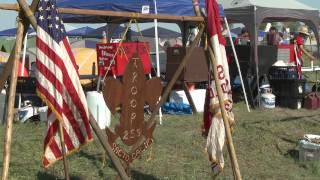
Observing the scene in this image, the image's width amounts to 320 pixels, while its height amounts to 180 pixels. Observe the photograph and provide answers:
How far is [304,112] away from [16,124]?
6144mm

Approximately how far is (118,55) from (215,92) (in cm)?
577

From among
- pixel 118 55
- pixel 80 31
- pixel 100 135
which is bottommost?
pixel 80 31

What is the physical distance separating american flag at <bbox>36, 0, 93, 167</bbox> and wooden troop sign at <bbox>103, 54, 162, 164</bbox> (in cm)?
53

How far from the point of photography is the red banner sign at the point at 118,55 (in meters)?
10.5

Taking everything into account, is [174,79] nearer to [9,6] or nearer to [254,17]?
[9,6]

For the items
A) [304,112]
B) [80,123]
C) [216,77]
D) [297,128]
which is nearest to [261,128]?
[297,128]

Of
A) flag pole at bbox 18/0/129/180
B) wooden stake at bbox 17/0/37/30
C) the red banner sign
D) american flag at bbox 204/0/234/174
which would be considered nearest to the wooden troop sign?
flag pole at bbox 18/0/129/180

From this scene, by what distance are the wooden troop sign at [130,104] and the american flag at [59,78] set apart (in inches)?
20.9

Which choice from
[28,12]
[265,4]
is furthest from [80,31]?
[28,12]

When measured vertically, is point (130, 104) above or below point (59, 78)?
below

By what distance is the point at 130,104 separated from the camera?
16.4 feet

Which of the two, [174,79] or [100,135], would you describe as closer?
[100,135]

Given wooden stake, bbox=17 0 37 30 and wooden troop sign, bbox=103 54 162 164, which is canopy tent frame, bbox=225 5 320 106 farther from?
wooden stake, bbox=17 0 37 30

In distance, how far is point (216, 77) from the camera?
4.88 metres
